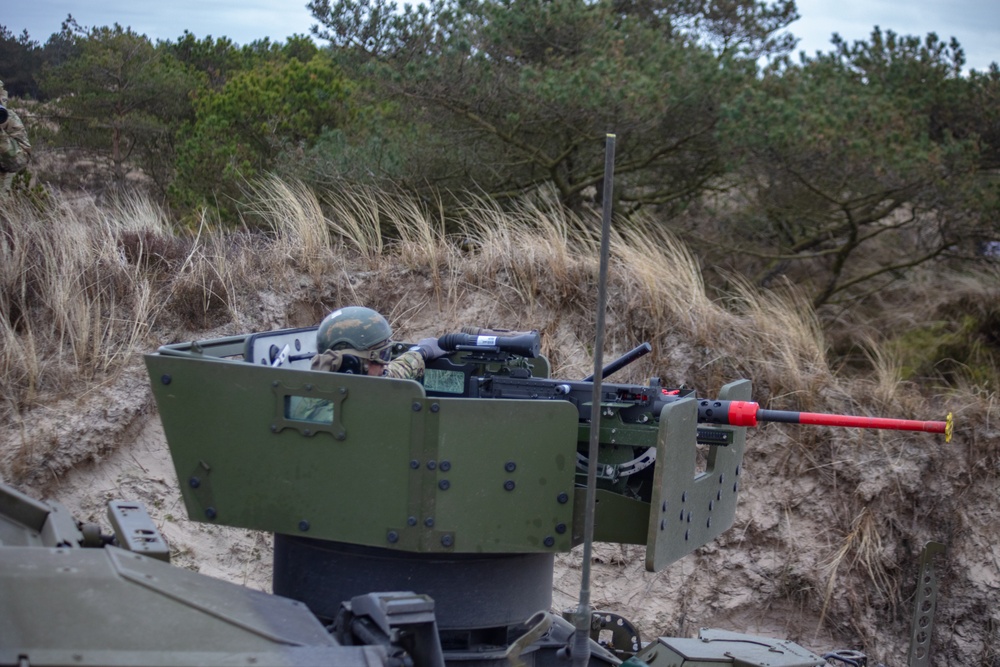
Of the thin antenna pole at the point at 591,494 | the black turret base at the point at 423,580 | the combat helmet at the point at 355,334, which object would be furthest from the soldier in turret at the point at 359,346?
the thin antenna pole at the point at 591,494

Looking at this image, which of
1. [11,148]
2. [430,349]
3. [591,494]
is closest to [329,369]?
[430,349]

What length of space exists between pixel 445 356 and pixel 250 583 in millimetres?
2854

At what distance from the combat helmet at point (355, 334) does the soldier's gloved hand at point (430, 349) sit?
7.2 inches

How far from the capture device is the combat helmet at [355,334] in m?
4.43

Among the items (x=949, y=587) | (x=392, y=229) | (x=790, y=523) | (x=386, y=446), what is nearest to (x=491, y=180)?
(x=392, y=229)

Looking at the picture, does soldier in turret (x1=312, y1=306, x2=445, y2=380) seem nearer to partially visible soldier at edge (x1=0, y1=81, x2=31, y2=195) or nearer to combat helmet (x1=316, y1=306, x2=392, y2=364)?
combat helmet (x1=316, y1=306, x2=392, y2=364)

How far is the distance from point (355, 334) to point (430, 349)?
37 centimetres

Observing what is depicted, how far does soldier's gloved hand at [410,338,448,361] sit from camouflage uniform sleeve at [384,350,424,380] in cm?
4

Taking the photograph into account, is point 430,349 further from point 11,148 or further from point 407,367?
point 11,148

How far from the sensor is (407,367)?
4.48 meters

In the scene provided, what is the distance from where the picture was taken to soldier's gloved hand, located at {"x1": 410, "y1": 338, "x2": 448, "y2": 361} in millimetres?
4633

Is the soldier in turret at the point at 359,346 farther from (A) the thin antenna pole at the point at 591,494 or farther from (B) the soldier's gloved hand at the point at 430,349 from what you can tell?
(A) the thin antenna pole at the point at 591,494

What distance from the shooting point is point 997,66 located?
1122cm

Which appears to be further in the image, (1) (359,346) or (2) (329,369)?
(1) (359,346)
